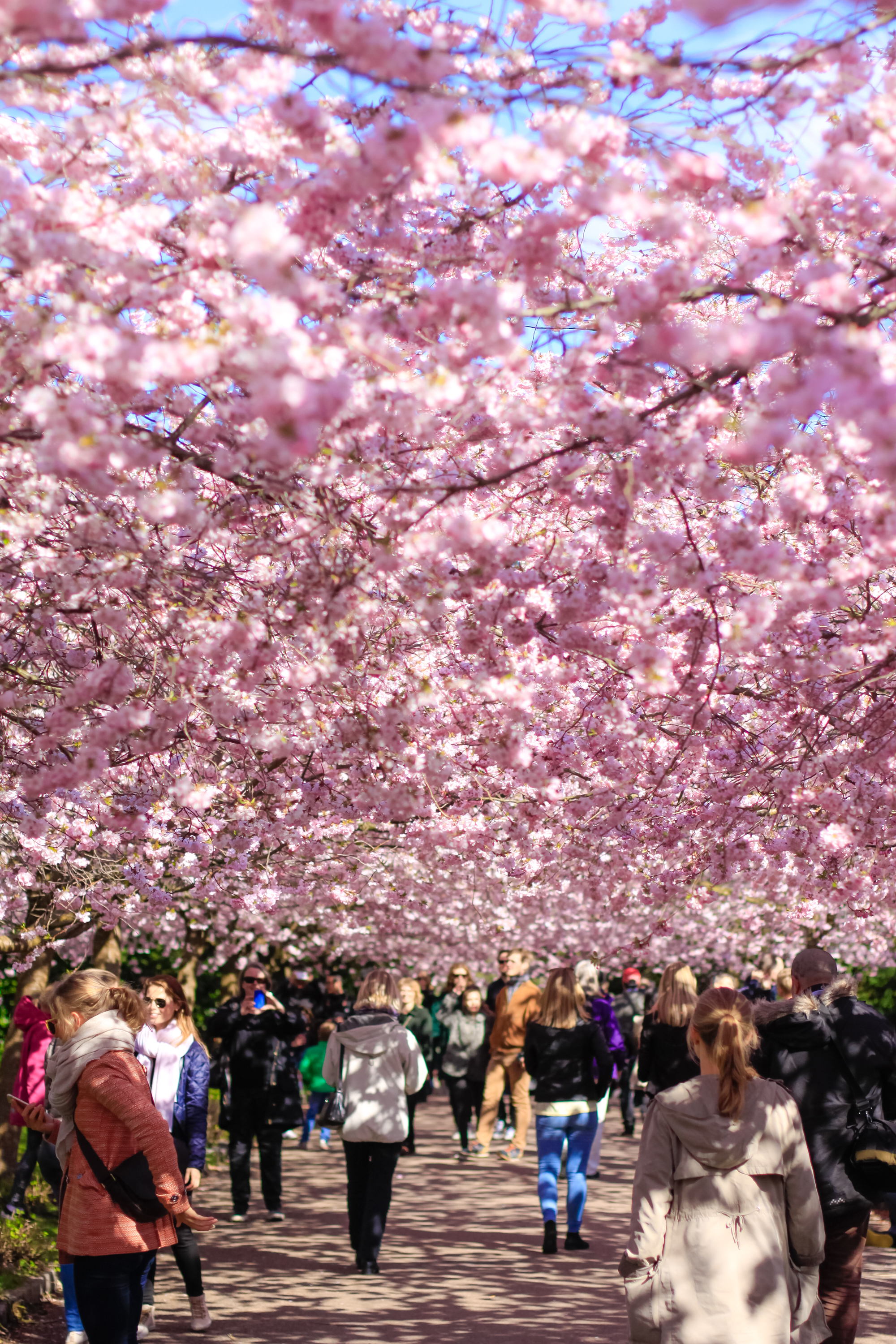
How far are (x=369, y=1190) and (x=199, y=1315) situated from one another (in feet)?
5.38

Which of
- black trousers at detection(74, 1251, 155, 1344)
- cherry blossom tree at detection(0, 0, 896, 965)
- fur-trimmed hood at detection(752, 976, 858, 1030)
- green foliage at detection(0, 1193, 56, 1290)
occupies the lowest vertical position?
green foliage at detection(0, 1193, 56, 1290)

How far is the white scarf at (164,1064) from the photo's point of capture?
7.67 meters

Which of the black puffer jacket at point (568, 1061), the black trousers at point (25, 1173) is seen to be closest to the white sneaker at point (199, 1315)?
the black puffer jacket at point (568, 1061)

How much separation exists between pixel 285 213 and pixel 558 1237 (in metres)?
8.24

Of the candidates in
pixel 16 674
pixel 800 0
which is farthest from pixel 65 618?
pixel 800 0

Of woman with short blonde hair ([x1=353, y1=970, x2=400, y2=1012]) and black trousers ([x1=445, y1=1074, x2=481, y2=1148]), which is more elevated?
woman with short blonde hair ([x1=353, y1=970, x2=400, y2=1012])

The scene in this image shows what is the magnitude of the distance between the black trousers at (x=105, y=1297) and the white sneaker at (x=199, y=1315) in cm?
244

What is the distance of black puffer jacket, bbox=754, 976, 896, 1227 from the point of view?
5.87 metres

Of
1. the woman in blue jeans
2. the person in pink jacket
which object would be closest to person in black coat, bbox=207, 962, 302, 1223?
the person in pink jacket

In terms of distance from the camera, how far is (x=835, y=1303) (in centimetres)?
583

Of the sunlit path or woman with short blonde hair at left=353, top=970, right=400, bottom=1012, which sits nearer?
the sunlit path

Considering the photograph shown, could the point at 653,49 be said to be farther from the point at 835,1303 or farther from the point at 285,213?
the point at 835,1303

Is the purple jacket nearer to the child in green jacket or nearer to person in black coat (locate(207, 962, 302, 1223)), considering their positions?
person in black coat (locate(207, 962, 302, 1223))

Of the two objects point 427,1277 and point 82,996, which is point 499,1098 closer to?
point 427,1277
